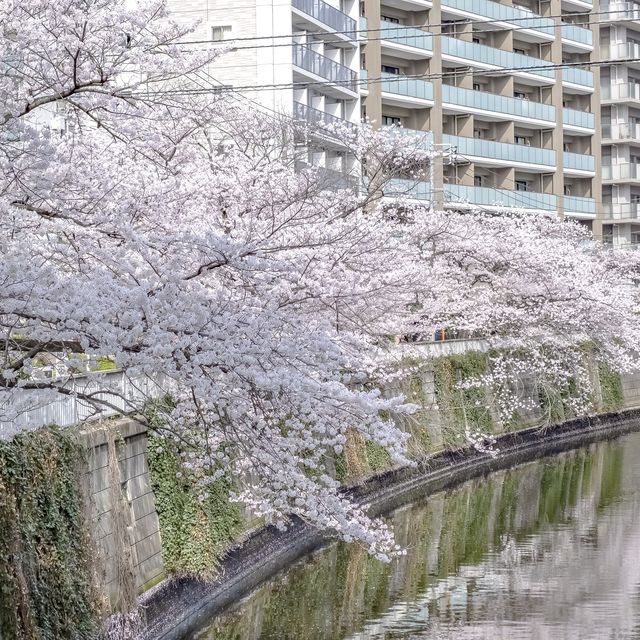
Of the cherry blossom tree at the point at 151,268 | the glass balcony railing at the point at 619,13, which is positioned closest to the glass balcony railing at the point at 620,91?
the glass balcony railing at the point at 619,13

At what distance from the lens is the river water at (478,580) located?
15.4 m

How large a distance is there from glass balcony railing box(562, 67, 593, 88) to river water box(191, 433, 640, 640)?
95.0 ft

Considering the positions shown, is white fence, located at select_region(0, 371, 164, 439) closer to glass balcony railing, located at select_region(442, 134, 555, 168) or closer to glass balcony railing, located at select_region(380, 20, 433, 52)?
glass balcony railing, located at select_region(380, 20, 433, 52)

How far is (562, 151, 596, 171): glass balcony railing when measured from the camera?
5175 centimetres

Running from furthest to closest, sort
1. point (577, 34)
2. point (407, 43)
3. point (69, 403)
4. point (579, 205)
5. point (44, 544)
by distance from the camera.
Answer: point (579, 205), point (577, 34), point (407, 43), point (69, 403), point (44, 544)

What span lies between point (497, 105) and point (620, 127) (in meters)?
10.8

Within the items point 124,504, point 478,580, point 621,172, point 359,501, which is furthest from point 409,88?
point 124,504

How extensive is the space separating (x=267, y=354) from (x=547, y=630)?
299 inches

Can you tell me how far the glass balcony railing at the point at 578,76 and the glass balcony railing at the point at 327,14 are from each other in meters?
14.7

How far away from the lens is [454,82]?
46.8 meters

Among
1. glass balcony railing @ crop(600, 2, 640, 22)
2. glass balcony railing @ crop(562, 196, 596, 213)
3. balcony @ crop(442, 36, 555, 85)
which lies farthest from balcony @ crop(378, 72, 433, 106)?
glass balcony railing @ crop(600, 2, 640, 22)

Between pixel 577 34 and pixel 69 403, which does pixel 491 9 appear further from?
pixel 69 403

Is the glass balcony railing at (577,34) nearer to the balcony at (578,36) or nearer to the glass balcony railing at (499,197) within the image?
the balcony at (578,36)

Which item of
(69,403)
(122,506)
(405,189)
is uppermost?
(405,189)
